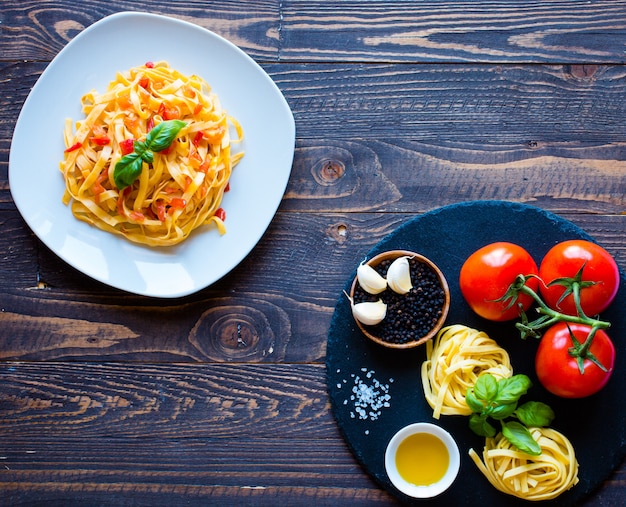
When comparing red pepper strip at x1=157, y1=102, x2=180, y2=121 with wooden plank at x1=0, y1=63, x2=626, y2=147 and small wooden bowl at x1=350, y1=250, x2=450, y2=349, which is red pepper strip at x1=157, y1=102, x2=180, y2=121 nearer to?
wooden plank at x1=0, y1=63, x2=626, y2=147

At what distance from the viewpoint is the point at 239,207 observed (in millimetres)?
1912

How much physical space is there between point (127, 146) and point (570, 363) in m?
1.25

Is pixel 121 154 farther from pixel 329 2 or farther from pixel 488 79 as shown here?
pixel 488 79

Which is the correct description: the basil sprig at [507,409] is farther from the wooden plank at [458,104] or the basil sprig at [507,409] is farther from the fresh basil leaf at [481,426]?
the wooden plank at [458,104]

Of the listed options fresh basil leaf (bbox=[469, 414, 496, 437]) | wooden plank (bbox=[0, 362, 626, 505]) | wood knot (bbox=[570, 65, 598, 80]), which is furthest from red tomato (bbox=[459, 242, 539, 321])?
wood knot (bbox=[570, 65, 598, 80])

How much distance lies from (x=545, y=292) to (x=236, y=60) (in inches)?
40.6

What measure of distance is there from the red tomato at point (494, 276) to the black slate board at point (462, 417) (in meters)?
0.12

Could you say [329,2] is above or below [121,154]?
above

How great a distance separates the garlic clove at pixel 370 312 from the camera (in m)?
1.77

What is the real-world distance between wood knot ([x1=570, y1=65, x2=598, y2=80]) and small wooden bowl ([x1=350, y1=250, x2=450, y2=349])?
721 mm

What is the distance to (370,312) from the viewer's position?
69.7 inches

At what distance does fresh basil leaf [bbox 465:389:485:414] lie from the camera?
172 cm

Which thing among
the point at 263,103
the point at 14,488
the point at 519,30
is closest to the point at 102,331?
the point at 14,488

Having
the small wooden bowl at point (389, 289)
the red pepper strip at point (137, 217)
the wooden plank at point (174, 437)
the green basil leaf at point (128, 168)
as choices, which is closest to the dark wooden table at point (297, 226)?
the wooden plank at point (174, 437)
